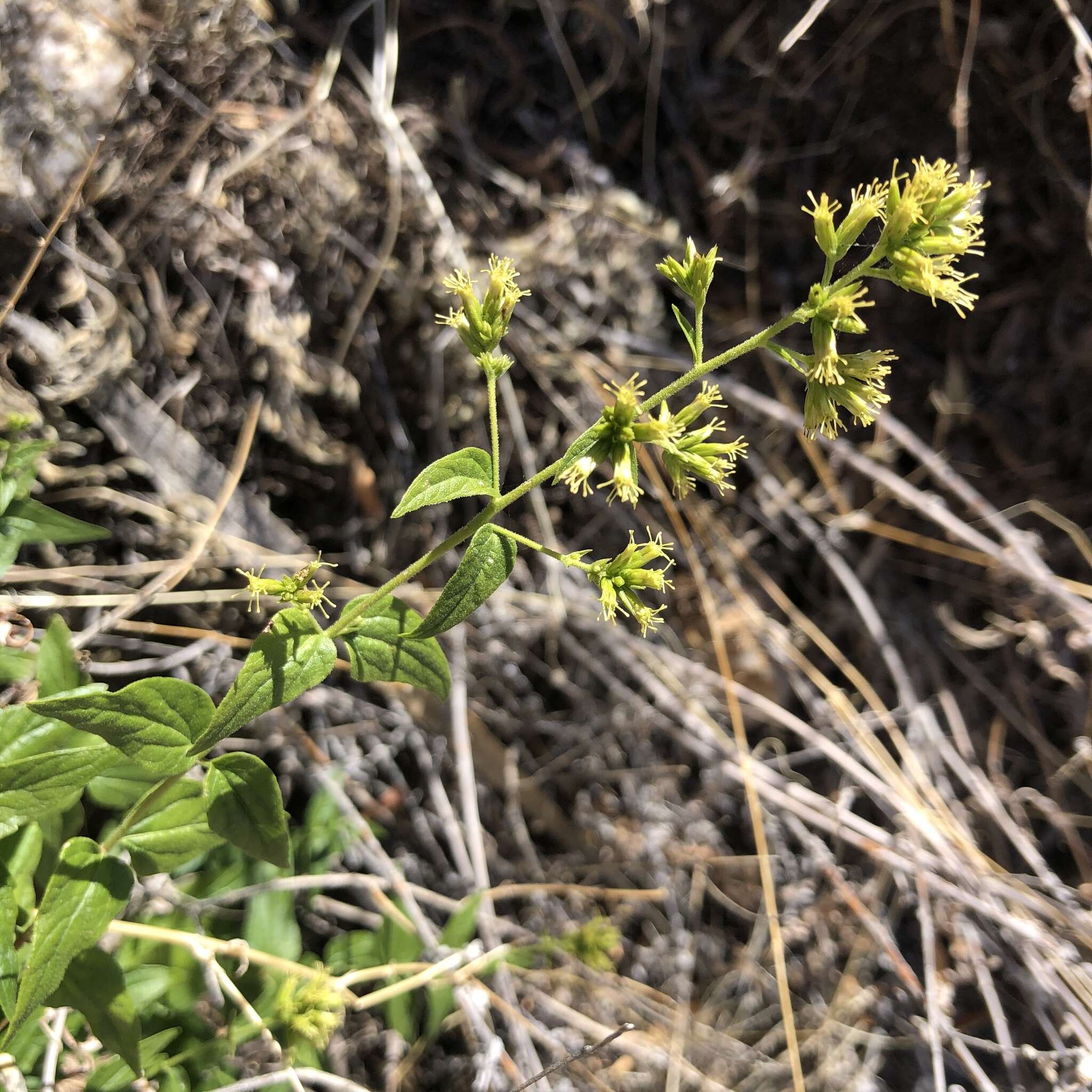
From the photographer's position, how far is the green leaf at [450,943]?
2.06m

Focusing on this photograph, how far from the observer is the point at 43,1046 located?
1.60 m

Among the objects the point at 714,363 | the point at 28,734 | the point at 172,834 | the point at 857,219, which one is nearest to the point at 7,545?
the point at 28,734

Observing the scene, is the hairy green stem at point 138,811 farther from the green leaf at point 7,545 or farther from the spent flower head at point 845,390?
the spent flower head at point 845,390

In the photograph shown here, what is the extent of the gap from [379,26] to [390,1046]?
2.84 metres

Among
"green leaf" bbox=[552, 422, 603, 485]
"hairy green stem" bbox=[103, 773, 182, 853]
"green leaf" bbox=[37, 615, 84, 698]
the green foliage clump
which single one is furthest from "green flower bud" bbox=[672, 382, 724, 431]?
"green leaf" bbox=[37, 615, 84, 698]

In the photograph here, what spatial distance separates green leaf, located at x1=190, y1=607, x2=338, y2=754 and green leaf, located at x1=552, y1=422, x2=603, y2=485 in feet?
1.38

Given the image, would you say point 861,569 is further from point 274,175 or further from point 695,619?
point 274,175

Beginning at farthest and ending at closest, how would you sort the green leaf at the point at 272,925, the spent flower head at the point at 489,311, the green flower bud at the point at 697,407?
the green leaf at the point at 272,925 → the spent flower head at the point at 489,311 → the green flower bud at the point at 697,407

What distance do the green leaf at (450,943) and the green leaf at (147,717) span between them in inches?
44.3

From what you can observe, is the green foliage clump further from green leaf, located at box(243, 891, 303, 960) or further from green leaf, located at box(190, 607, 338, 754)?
green leaf, located at box(243, 891, 303, 960)

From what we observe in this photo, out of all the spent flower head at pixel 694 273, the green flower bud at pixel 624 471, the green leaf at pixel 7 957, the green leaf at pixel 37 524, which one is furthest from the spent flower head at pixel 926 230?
the green leaf at pixel 7 957

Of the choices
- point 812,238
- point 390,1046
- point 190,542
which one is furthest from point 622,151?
point 390,1046

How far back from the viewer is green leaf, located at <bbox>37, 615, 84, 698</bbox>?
59.5 inches

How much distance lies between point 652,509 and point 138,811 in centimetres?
187
